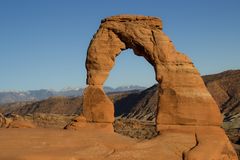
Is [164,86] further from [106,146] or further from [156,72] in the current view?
[106,146]

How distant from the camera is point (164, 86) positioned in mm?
17438

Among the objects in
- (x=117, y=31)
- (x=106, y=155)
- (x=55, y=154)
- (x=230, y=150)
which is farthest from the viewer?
(x=117, y=31)

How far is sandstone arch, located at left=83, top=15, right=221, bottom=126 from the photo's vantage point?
17000mm

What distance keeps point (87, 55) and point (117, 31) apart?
1.94 m

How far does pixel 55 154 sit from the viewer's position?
1244 centimetres

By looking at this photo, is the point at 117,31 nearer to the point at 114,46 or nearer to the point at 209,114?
the point at 114,46

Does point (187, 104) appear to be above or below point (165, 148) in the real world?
above

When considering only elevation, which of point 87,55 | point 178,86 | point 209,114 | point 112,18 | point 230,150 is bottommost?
point 230,150

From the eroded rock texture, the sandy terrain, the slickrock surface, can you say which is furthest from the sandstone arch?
the sandy terrain

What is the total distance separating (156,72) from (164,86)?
0.74m

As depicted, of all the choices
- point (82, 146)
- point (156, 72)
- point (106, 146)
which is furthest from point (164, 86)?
point (82, 146)

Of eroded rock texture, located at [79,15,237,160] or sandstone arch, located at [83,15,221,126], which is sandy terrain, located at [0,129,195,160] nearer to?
eroded rock texture, located at [79,15,237,160]

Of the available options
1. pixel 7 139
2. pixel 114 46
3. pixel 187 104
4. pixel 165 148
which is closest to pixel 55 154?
pixel 7 139

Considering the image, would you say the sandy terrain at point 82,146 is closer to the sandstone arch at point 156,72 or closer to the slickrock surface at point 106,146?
the slickrock surface at point 106,146
